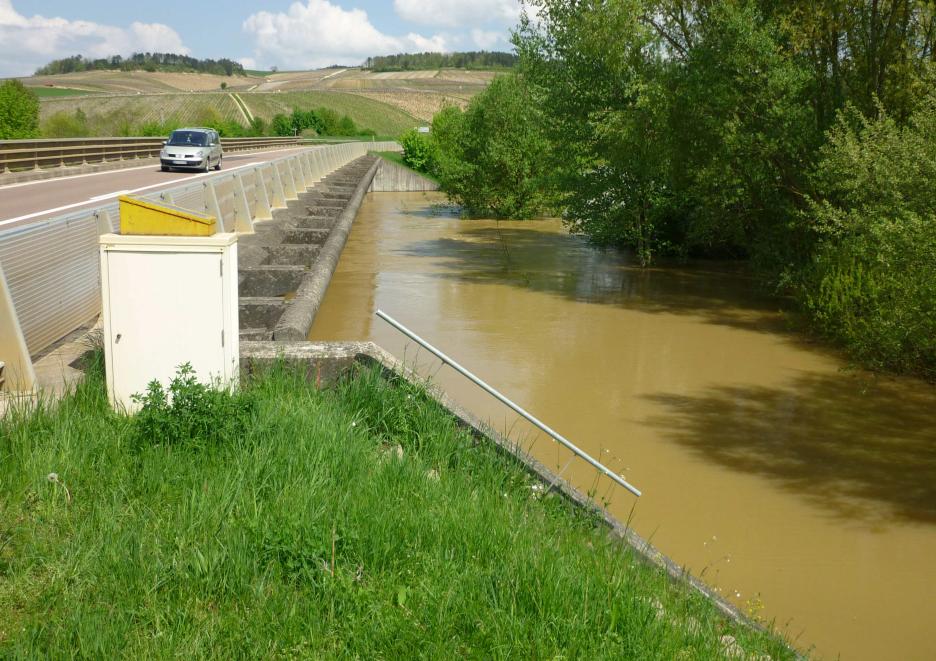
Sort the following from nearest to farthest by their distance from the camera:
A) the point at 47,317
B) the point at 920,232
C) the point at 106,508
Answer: the point at 106,508
the point at 47,317
the point at 920,232

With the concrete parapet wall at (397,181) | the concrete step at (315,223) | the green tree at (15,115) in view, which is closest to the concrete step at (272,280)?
the concrete step at (315,223)

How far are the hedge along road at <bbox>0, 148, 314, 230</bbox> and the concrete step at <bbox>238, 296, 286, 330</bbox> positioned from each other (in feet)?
16.2

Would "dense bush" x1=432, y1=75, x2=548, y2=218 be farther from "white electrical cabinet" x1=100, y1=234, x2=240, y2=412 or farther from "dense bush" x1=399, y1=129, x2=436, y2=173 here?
"white electrical cabinet" x1=100, y1=234, x2=240, y2=412

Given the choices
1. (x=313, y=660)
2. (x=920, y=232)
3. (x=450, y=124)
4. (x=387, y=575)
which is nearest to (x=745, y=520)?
(x=920, y=232)

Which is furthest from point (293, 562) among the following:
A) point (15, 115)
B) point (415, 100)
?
point (415, 100)

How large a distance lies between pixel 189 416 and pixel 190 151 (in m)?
33.5

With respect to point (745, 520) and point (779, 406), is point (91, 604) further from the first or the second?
point (779, 406)

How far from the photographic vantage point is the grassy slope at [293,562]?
3.25 m

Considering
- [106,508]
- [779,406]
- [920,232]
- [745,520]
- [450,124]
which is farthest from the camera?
[450,124]

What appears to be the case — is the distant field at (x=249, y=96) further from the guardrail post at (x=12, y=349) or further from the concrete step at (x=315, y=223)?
the guardrail post at (x=12, y=349)

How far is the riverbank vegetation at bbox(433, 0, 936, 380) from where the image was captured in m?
11.7

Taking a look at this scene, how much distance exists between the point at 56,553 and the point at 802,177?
14751 mm

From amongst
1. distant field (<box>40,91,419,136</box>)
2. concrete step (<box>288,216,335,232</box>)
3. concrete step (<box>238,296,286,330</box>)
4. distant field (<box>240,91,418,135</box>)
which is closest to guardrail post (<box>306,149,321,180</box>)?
concrete step (<box>288,216,335,232</box>)

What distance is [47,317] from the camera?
6.52 meters
